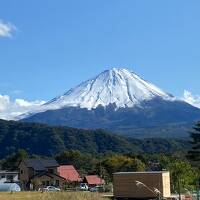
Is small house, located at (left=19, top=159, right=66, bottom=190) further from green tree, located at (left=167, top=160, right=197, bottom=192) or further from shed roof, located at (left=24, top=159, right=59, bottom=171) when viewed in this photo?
green tree, located at (left=167, top=160, right=197, bottom=192)

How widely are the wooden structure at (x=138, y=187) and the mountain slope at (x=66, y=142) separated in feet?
320

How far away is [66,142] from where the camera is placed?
15488cm

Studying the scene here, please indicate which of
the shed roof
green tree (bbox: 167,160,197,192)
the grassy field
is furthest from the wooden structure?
the shed roof

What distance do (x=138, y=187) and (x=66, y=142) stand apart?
11655 centimetres

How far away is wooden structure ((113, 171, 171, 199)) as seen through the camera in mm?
39094

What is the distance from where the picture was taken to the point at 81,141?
6186 inches

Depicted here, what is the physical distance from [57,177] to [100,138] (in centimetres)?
8096

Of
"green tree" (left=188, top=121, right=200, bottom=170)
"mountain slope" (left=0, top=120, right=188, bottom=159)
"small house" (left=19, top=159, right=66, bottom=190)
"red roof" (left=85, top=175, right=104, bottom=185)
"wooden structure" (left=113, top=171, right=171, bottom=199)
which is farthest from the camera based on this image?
"mountain slope" (left=0, top=120, right=188, bottom=159)

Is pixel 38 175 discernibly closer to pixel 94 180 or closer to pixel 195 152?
pixel 94 180

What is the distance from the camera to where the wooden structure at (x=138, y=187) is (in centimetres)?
3909

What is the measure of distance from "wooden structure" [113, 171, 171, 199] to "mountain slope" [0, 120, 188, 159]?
97552 millimetres

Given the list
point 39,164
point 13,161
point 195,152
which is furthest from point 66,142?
point 195,152

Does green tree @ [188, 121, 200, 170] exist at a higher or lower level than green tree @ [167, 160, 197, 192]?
higher

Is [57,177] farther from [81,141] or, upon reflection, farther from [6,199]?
[81,141]
